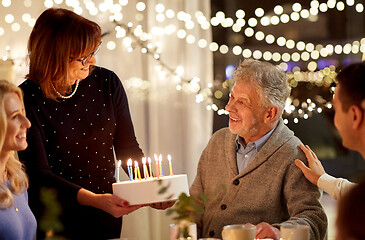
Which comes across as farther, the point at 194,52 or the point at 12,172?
the point at 194,52

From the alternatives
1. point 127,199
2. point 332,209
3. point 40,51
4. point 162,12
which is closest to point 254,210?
point 127,199

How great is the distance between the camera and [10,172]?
2.15m

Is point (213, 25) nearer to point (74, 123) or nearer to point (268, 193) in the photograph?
point (74, 123)

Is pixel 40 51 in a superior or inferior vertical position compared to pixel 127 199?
superior

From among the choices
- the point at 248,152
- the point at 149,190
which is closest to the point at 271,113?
the point at 248,152

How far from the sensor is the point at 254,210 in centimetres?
250

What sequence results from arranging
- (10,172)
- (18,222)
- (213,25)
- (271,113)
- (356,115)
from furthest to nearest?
1. (213,25)
2. (271,113)
3. (10,172)
4. (18,222)
5. (356,115)

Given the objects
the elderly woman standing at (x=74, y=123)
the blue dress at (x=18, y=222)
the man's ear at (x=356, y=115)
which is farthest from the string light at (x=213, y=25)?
the man's ear at (x=356, y=115)

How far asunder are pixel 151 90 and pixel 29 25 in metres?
0.83

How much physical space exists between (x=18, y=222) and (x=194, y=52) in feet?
6.00

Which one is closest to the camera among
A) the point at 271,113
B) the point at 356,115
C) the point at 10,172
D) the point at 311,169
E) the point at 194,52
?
the point at 356,115

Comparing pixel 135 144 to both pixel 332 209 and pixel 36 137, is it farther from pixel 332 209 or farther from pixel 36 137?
pixel 332 209

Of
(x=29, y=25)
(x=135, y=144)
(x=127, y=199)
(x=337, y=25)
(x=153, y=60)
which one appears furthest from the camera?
(x=337, y=25)

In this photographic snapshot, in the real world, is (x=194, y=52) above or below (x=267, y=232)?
above
